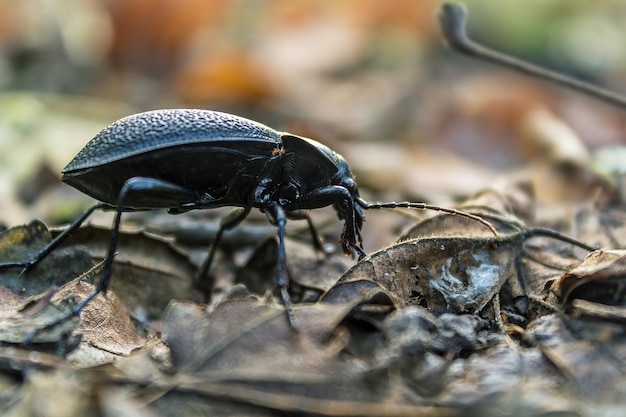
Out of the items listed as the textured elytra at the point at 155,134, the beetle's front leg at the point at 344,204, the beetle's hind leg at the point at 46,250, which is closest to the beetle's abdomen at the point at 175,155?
the textured elytra at the point at 155,134

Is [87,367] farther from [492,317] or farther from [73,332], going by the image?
[492,317]

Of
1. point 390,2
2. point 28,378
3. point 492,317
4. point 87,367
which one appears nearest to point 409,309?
point 492,317

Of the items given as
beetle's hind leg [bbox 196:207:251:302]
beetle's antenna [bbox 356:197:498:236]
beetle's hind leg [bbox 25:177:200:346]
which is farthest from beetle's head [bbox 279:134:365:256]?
beetle's hind leg [bbox 25:177:200:346]

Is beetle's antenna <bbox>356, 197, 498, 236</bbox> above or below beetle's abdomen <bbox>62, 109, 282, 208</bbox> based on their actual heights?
A: below

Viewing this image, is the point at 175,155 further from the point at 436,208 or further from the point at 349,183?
the point at 436,208

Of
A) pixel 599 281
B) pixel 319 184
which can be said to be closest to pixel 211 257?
pixel 319 184

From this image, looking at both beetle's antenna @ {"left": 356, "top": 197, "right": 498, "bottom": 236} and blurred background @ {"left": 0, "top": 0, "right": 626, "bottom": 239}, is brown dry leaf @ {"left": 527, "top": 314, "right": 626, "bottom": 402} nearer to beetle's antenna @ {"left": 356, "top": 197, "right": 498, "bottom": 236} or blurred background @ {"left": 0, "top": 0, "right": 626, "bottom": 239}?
beetle's antenna @ {"left": 356, "top": 197, "right": 498, "bottom": 236}

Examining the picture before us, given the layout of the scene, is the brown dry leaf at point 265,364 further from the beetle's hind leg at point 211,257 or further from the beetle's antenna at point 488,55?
the beetle's antenna at point 488,55
